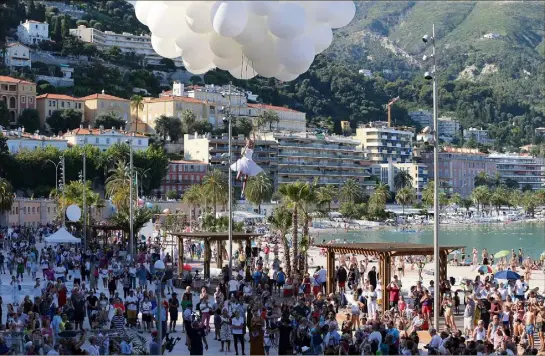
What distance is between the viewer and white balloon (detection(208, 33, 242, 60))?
7.98 metres

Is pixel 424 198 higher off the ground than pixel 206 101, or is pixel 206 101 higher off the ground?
pixel 206 101

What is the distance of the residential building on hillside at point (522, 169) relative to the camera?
541 ft

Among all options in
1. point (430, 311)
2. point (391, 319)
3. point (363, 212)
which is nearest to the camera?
point (391, 319)

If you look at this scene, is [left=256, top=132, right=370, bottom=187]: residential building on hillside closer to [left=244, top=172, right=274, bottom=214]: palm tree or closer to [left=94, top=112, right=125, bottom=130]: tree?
[left=94, top=112, right=125, bottom=130]: tree

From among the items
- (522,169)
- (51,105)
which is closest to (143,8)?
(51,105)

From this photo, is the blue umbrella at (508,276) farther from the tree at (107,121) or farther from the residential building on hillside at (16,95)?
the residential building on hillside at (16,95)

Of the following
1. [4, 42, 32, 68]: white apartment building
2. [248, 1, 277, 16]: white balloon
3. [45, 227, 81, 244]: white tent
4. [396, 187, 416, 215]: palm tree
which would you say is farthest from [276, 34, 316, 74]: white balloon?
[4, 42, 32, 68]: white apartment building

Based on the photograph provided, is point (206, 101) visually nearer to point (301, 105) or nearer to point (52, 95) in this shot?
point (52, 95)

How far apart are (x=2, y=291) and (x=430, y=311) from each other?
11333mm

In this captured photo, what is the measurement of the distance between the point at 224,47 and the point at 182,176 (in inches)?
3679

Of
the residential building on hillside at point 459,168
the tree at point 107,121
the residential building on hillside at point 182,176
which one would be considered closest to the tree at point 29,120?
the tree at point 107,121

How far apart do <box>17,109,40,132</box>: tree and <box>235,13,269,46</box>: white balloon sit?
101 meters

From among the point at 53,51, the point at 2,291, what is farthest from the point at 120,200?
the point at 53,51

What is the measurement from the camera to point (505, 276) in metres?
22.0
